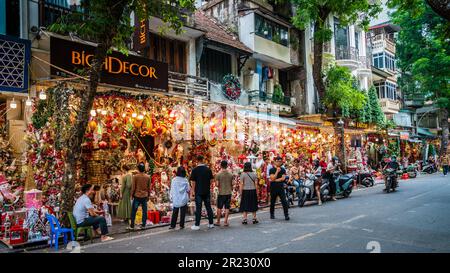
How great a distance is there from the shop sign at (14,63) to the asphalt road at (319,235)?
15.4 feet

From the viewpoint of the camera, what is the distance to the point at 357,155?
80.6 feet

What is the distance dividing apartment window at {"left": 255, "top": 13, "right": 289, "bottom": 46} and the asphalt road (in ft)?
42.8

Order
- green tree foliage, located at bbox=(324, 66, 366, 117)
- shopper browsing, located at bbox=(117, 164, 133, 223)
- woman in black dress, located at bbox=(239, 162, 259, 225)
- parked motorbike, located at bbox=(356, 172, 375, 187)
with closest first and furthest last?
woman in black dress, located at bbox=(239, 162, 259, 225) → shopper browsing, located at bbox=(117, 164, 133, 223) → parked motorbike, located at bbox=(356, 172, 375, 187) → green tree foliage, located at bbox=(324, 66, 366, 117)

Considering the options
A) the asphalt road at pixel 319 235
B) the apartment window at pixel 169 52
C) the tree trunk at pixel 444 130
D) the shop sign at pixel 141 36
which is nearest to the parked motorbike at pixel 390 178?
the asphalt road at pixel 319 235

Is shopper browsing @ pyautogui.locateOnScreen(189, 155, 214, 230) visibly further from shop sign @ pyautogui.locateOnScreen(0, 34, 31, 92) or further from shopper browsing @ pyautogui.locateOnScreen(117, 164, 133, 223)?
shop sign @ pyautogui.locateOnScreen(0, 34, 31, 92)

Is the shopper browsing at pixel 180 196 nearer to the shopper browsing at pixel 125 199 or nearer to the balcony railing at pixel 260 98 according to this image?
the shopper browsing at pixel 125 199

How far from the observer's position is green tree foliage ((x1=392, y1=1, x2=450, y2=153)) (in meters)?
28.1

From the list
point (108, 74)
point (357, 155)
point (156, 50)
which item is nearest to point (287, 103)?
point (357, 155)

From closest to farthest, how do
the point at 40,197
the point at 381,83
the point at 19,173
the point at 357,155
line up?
the point at 40,197, the point at 19,173, the point at 357,155, the point at 381,83

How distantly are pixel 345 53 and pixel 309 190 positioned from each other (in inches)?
696

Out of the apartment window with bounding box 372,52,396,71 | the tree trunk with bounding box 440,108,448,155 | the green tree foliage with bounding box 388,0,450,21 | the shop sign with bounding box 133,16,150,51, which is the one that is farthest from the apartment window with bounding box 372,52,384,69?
the shop sign with bounding box 133,16,150,51

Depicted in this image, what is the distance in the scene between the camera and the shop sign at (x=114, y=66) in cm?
955

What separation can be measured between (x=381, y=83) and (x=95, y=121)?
30.4 meters
